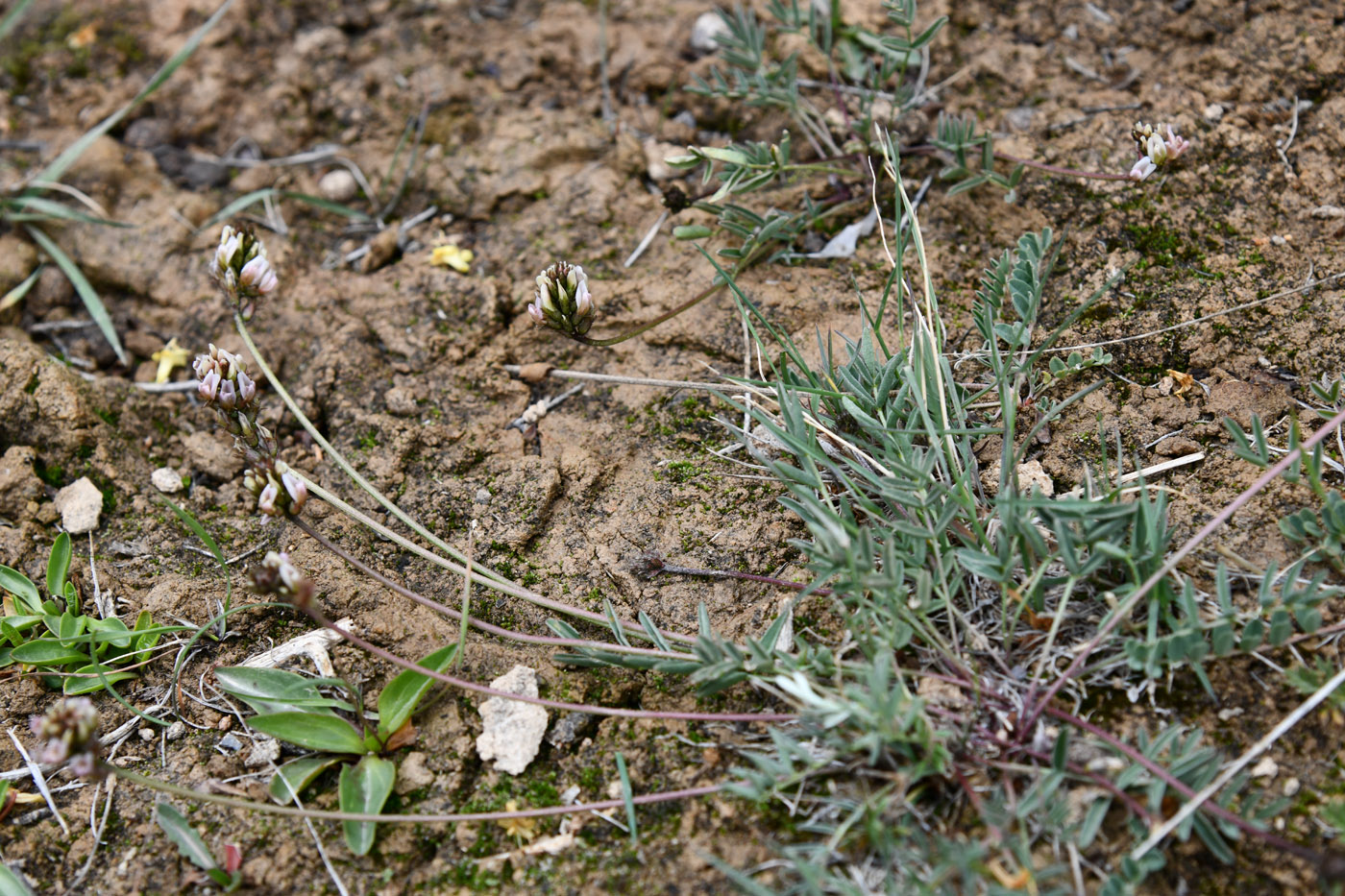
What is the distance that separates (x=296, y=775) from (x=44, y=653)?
2.60ft

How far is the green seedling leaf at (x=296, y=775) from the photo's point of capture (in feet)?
6.70

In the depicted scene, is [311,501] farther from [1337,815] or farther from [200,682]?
[1337,815]

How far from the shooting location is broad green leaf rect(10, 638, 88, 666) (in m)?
2.27

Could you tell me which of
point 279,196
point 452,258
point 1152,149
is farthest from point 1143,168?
point 279,196

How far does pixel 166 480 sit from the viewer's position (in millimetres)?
2768

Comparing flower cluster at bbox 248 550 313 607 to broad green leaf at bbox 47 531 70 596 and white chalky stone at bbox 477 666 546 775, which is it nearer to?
white chalky stone at bbox 477 666 546 775

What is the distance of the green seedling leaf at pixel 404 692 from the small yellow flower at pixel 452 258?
1.44 m

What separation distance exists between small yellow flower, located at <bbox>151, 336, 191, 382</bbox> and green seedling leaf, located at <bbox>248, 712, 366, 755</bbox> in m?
1.48

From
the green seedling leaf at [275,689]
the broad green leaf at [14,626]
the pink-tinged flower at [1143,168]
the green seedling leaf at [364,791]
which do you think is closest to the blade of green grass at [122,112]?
the broad green leaf at [14,626]

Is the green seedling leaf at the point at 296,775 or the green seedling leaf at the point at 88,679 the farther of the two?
the green seedling leaf at the point at 88,679

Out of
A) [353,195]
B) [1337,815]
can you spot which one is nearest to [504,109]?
[353,195]

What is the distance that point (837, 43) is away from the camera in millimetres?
3324

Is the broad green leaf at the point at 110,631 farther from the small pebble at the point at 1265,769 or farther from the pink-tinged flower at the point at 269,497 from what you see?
the small pebble at the point at 1265,769

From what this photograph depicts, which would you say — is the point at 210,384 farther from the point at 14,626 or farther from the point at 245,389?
the point at 14,626
